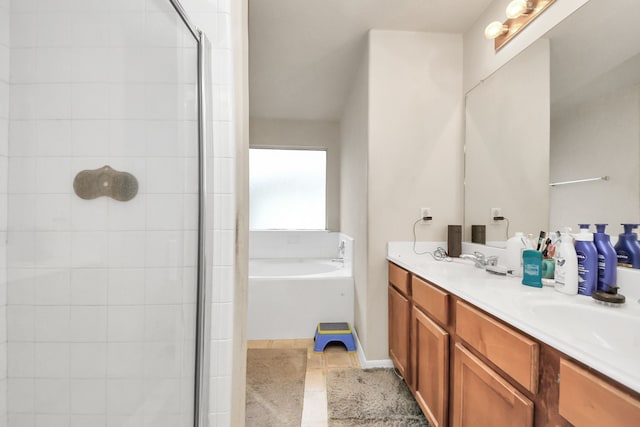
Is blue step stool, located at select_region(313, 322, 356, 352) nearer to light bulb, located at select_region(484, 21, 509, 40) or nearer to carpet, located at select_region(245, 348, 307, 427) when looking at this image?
carpet, located at select_region(245, 348, 307, 427)

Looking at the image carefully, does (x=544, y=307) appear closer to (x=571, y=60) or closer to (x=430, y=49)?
(x=571, y=60)

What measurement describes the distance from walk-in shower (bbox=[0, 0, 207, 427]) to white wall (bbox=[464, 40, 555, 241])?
1561 mm

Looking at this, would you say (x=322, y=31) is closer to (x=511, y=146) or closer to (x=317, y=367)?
(x=511, y=146)

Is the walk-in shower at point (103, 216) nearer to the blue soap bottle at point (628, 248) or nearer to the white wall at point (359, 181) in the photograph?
the white wall at point (359, 181)

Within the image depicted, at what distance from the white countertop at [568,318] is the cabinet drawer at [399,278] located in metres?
0.29

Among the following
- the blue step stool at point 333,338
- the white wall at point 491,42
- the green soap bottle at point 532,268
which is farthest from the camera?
the blue step stool at point 333,338

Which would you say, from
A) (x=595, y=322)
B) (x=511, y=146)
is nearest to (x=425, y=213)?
(x=511, y=146)

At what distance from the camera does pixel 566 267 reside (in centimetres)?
98

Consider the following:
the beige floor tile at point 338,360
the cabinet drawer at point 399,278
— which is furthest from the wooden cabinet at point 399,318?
the beige floor tile at point 338,360

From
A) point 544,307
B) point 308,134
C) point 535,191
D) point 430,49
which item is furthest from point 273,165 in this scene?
point 544,307

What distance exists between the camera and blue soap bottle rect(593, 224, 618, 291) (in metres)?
0.92

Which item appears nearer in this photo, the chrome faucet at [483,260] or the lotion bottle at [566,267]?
the lotion bottle at [566,267]

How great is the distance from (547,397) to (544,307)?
33cm

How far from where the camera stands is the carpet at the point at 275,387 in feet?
4.63
